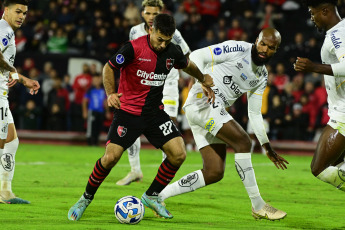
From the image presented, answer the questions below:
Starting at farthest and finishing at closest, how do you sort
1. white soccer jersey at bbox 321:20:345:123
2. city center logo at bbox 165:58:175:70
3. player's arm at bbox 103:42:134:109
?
city center logo at bbox 165:58:175:70
player's arm at bbox 103:42:134:109
white soccer jersey at bbox 321:20:345:123

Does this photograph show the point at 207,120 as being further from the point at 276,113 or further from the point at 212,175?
the point at 276,113

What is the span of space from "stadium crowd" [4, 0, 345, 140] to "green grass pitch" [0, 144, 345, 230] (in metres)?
3.67

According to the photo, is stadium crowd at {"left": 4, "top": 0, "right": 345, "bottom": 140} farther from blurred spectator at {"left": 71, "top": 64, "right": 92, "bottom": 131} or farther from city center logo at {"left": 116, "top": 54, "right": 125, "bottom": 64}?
city center logo at {"left": 116, "top": 54, "right": 125, "bottom": 64}

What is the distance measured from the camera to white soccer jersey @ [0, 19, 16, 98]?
7.18 meters

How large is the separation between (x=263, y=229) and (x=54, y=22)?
16.3 m

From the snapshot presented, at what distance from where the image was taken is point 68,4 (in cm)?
2267

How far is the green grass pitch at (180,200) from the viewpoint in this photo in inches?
262

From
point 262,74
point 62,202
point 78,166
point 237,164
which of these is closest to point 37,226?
point 62,202

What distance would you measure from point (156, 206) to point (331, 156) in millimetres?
1930

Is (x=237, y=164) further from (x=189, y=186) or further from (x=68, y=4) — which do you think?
(x=68, y=4)

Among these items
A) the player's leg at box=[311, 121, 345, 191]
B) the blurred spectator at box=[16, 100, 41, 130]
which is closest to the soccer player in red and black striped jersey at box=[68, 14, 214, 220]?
the player's leg at box=[311, 121, 345, 191]

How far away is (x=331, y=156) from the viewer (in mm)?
6488

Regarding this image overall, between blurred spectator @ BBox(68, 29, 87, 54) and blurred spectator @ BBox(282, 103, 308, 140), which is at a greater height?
blurred spectator @ BBox(68, 29, 87, 54)

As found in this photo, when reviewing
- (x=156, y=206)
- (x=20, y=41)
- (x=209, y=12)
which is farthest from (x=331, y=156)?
(x=20, y=41)
